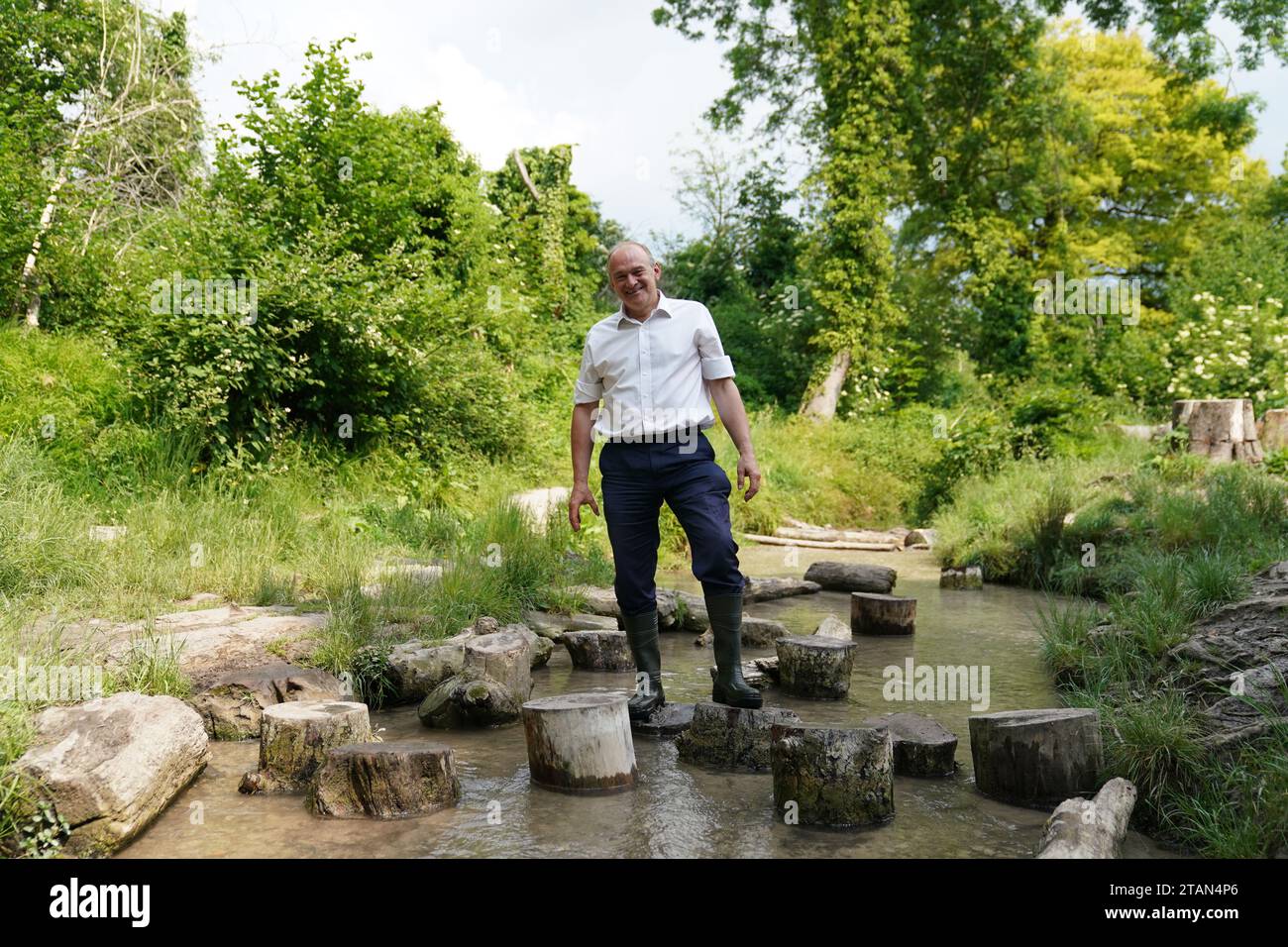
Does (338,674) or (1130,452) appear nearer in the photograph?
(338,674)

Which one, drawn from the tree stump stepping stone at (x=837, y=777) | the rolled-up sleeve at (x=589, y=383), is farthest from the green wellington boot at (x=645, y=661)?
the tree stump stepping stone at (x=837, y=777)

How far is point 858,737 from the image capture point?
3682 millimetres

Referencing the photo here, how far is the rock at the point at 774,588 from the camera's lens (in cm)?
910

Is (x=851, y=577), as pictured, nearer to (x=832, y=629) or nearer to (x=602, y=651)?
(x=832, y=629)

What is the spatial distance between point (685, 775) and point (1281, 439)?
1135 cm

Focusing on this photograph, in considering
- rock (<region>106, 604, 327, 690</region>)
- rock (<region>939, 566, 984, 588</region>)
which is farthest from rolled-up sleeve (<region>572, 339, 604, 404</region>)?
rock (<region>939, 566, 984, 588</region>)

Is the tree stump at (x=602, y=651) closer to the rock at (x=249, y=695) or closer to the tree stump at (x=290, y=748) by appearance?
the rock at (x=249, y=695)

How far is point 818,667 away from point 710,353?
1912mm

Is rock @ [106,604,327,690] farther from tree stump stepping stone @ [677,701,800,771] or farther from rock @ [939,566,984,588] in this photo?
rock @ [939,566,984,588]

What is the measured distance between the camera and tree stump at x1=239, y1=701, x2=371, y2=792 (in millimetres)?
4004

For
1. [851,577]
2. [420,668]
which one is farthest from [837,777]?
[851,577]

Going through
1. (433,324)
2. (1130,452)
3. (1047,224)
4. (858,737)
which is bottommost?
(858,737)
